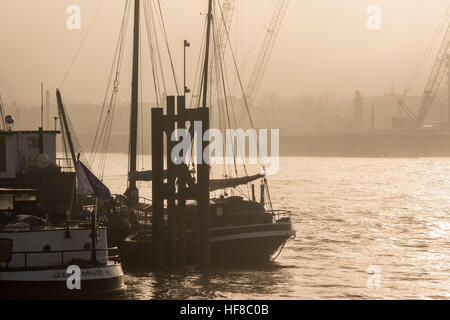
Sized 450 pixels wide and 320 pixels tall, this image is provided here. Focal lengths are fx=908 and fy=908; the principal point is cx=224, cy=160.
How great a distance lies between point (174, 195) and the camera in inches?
1887

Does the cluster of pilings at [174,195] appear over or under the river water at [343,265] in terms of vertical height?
over

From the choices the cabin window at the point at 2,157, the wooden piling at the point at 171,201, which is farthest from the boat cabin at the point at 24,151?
the wooden piling at the point at 171,201

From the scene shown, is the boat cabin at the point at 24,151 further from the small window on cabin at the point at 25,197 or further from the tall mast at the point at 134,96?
the tall mast at the point at 134,96

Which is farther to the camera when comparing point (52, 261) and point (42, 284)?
point (52, 261)

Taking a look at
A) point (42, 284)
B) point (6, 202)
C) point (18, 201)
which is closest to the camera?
point (42, 284)

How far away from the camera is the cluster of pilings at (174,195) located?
153 ft

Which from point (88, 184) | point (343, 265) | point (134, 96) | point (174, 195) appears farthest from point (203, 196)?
point (134, 96)

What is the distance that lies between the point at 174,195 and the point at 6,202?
34.1 feet

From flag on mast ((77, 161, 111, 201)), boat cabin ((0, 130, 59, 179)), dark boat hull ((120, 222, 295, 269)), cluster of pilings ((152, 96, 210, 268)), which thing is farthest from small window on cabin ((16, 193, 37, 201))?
dark boat hull ((120, 222, 295, 269))

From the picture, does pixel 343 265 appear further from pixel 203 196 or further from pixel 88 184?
pixel 88 184

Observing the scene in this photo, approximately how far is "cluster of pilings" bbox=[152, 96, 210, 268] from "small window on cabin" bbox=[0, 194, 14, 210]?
356 inches

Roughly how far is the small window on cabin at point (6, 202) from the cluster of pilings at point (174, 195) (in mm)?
9041
